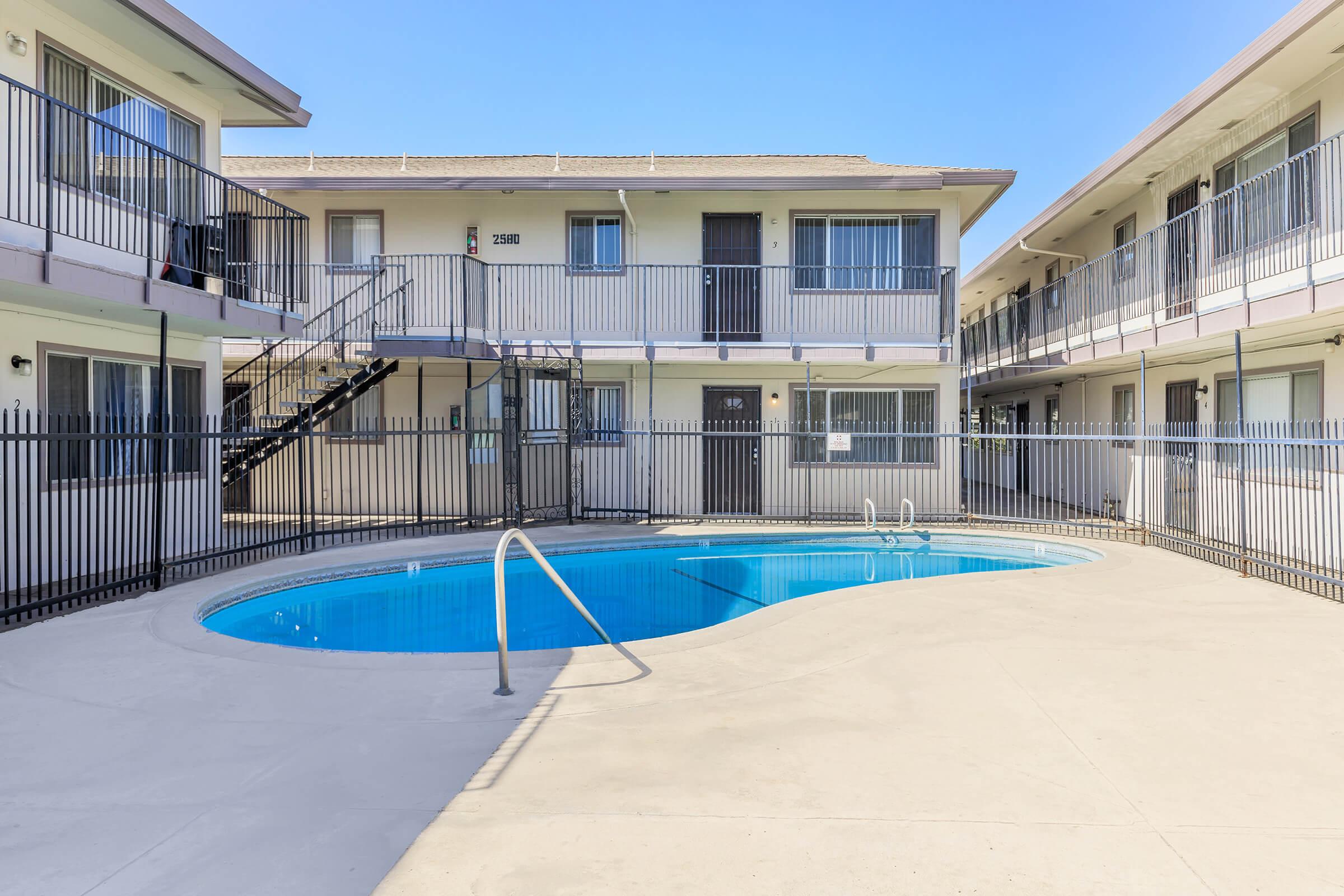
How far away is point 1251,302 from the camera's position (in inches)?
371

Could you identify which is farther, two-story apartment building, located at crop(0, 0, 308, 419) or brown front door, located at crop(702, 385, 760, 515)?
brown front door, located at crop(702, 385, 760, 515)

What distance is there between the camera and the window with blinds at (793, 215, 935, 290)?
1491 cm

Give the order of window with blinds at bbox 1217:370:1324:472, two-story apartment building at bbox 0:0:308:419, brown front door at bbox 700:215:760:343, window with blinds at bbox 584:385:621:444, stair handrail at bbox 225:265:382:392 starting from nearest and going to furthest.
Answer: two-story apartment building at bbox 0:0:308:419 < window with blinds at bbox 1217:370:1324:472 < stair handrail at bbox 225:265:382:392 < brown front door at bbox 700:215:760:343 < window with blinds at bbox 584:385:621:444

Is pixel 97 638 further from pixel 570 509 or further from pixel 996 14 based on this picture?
pixel 996 14

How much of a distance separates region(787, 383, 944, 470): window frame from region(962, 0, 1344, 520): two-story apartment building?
1.71 metres

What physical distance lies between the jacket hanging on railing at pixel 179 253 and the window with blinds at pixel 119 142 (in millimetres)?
381

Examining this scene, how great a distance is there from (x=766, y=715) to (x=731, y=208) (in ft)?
39.8

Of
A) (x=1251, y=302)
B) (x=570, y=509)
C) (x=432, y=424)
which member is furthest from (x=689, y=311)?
(x=1251, y=302)

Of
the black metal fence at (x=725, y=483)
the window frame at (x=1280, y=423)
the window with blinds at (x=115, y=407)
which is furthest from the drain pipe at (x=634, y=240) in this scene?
the window frame at (x=1280, y=423)

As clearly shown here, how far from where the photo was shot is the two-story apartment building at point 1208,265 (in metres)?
9.30

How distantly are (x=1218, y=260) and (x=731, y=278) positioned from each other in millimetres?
7772

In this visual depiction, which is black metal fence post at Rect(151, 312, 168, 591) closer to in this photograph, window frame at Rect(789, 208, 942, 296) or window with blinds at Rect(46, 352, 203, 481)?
window with blinds at Rect(46, 352, 203, 481)

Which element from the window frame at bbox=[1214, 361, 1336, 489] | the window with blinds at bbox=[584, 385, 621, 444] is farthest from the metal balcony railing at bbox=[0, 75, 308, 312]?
the window frame at bbox=[1214, 361, 1336, 489]

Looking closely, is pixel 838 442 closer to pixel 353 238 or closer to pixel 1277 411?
pixel 1277 411
